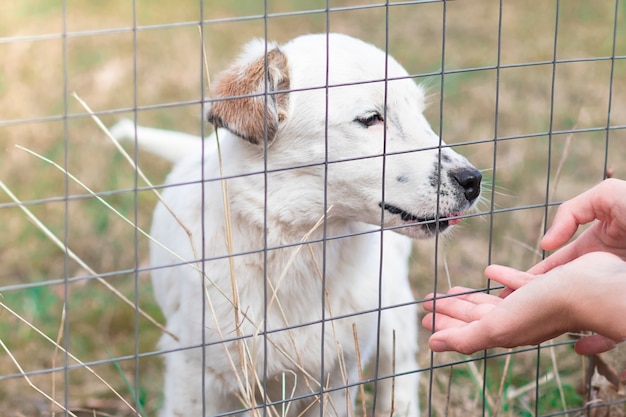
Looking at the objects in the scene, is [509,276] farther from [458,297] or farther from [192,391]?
[192,391]

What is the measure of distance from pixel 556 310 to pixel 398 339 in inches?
47.6

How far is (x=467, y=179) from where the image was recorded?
2252 mm

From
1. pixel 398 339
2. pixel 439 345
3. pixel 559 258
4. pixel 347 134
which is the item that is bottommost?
pixel 398 339

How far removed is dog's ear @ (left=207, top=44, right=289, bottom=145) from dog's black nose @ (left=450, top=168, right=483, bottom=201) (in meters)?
0.48

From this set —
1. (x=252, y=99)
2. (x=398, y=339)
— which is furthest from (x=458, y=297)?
(x=398, y=339)

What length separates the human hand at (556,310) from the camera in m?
1.77

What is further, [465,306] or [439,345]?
[465,306]

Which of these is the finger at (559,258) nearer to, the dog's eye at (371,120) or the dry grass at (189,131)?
the dry grass at (189,131)

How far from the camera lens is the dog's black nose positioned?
2.25m

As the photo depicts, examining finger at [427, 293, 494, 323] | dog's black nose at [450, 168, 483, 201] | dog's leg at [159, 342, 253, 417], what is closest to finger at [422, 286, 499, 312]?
finger at [427, 293, 494, 323]

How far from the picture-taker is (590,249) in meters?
2.17

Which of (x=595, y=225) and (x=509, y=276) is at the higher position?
(x=595, y=225)

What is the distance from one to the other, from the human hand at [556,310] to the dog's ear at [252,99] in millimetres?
682

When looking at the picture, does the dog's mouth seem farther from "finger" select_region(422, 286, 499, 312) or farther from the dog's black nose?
"finger" select_region(422, 286, 499, 312)
